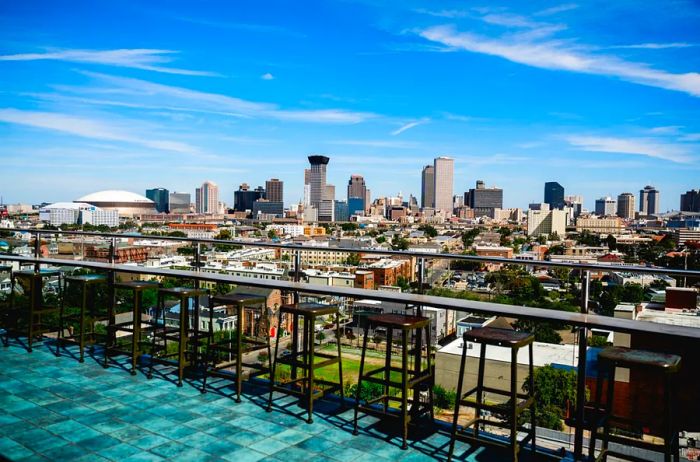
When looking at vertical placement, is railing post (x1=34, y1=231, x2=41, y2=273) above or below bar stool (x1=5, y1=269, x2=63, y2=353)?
above

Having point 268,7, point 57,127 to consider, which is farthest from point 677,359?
point 57,127

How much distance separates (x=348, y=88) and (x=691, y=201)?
477 ft

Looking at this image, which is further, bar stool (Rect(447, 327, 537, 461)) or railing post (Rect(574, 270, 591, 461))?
railing post (Rect(574, 270, 591, 461))

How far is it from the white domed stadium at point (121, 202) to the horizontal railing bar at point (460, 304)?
14633cm

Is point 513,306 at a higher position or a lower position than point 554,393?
higher

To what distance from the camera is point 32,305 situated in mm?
5566

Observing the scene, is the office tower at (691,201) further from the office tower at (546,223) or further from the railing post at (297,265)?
the railing post at (297,265)

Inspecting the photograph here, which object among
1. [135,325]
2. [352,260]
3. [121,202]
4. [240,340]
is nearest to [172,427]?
[240,340]

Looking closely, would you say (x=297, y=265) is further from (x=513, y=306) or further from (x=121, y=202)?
(x=121, y=202)

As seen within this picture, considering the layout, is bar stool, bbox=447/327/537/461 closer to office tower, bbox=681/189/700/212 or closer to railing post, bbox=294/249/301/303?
railing post, bbox=294/249/301/303

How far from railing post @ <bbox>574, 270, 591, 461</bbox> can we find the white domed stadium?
149007mm

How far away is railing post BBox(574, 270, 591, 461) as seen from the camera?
117 inches

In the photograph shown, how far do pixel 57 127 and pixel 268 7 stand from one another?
1246 inches

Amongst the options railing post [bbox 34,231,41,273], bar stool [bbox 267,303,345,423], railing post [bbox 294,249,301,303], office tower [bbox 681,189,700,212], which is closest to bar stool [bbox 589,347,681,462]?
bar stool [bbox 267,303,345,423]
